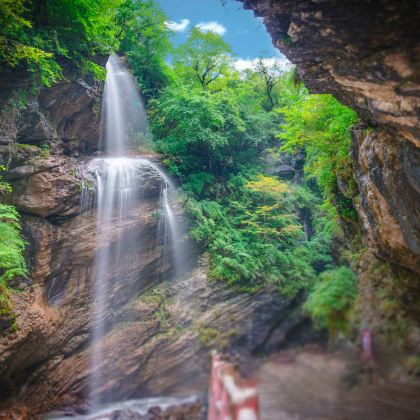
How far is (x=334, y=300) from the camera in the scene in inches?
126

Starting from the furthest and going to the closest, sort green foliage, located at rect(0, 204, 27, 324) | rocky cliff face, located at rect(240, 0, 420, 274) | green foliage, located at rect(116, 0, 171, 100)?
green foliage, located at rect(116, 0, 171, 100) < green foliage, located at rect(0, 204, 27, 324) < rocky cliff face, located at rect(240, 0, 420, 274)

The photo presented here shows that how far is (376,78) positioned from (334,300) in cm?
304

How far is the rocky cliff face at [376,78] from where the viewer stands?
3.57 m

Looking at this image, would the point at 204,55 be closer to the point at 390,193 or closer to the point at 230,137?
the point at 230,137

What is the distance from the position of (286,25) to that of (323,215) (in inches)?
167

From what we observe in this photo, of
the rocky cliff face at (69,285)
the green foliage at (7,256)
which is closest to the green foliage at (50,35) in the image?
the rocky cliff face at (69,285)

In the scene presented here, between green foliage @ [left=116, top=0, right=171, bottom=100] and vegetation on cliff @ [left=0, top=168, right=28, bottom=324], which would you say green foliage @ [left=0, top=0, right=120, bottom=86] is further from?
green foliage @ [left=116, top=0, right=171, bottom=100]

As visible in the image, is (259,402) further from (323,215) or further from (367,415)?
(323,215)

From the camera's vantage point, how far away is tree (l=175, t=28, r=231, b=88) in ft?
56.7

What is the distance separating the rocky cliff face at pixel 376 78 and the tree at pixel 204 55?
44.2ft

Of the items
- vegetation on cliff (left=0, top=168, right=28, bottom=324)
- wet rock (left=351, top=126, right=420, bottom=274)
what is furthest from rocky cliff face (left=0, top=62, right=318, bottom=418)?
wet rock (left=351, top=126, right=420, bottom=274)

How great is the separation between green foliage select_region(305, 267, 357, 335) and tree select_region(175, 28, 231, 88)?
52.3 ft

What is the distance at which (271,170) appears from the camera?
10398 millimetres

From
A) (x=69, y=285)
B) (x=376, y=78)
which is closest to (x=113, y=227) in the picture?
(x=69, y=285)
